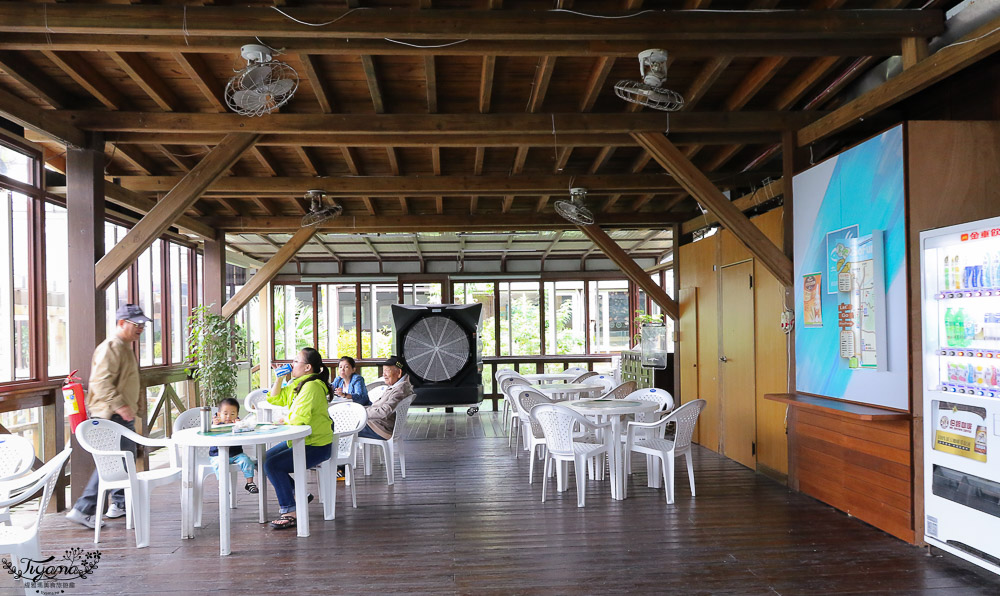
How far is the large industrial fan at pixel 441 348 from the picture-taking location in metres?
12.0

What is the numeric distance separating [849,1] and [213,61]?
14.2ft

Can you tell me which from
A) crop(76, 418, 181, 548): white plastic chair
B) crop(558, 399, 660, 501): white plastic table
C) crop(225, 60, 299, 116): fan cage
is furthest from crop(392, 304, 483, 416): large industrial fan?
crop(225, 60, 299, 116): fan cage

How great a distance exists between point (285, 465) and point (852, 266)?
4.27 metres

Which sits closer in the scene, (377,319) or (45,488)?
(45,488)

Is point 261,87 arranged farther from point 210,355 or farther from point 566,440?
point 210,355

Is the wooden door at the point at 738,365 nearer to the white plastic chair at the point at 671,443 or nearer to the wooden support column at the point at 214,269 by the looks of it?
the white plastic chair at the point at 671,443

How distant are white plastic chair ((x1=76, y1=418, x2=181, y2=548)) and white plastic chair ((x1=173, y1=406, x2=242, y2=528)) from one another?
0.17 meters

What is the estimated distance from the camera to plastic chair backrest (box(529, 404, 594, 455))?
18.6ft

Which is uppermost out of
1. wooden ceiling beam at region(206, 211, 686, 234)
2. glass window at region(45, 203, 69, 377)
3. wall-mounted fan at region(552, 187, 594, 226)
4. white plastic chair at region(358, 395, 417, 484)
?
wooden ceiling beam at region(206, 211, 686, 234)

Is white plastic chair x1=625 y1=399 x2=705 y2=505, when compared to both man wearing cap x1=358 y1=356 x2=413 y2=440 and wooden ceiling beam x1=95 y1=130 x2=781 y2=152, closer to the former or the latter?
man wearing cap x1=358 y1=356 x2=413 y2=440

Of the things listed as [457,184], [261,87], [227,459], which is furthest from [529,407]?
[261,87]

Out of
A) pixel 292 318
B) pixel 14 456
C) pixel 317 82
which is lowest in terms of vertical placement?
pixel 14 456

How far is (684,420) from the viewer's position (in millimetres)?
5824

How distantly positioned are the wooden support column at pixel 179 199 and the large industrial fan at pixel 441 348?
6.23 metres
